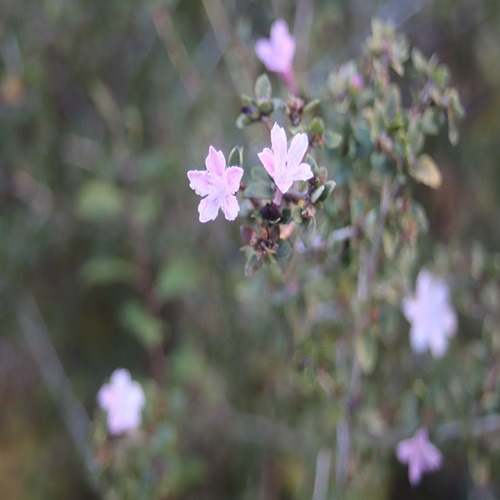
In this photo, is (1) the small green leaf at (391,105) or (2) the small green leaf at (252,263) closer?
(2) the small green leaf at (252,263)

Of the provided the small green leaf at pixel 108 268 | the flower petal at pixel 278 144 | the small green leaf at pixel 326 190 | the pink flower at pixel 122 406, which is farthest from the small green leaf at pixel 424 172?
the small green leaf at pixel 108 268

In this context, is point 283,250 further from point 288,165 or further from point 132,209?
point 132,209

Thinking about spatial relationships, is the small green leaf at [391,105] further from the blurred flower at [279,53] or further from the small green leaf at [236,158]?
the small green leaf at [236,158]

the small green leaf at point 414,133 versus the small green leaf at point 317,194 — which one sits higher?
the small green leaf at point 414,133

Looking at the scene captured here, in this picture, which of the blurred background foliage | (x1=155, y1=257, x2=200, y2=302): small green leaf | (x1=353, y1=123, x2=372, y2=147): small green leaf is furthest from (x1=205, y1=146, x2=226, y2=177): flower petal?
(x1=155, y1=257, x2=200, y2=302): small green leaf

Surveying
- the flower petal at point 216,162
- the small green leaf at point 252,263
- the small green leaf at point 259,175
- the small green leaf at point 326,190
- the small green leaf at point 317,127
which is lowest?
the small green leaf at point 252,263

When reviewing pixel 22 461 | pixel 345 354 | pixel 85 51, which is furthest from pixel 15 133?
pixel 345 354

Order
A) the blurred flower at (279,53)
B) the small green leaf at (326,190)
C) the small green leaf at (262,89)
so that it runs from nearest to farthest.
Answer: the small green leaf at (326,190)
the small green leaf at (262,89)
the blurred flower at (279,53)
